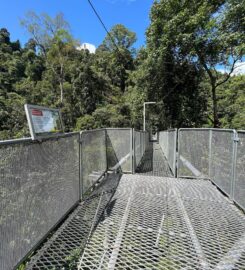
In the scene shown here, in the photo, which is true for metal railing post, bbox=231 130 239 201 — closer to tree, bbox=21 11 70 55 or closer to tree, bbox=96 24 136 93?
tree, bbox=21 11 70 55

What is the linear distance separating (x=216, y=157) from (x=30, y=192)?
11.5 feet

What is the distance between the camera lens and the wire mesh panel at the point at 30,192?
159 centimetres

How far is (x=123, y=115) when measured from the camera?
23.5 m

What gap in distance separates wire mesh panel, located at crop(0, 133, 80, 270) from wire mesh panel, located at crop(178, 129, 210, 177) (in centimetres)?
309

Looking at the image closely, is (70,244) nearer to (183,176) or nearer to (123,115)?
(183,176)

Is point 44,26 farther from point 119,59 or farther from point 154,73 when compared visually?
point 154,73

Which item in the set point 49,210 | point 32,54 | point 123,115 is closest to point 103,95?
point 123,115

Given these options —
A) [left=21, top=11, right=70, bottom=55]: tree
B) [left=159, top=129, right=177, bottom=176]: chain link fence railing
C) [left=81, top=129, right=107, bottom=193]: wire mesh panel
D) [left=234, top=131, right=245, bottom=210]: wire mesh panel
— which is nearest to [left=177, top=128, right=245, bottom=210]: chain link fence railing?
[left=234, top=131, right=245, bottom=210]: wire mesh panel

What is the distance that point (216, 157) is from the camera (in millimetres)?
4113

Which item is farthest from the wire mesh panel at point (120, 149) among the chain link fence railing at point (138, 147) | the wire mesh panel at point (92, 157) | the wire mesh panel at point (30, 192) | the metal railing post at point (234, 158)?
the metal railing post at point (234, 158)

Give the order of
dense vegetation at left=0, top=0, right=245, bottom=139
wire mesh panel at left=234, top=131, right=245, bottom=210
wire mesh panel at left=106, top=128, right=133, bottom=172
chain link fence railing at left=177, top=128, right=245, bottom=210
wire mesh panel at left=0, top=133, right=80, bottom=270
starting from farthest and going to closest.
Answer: dense vegetation at left=0, top=0, right=245, bottom=139 < wire mesh panel at left=106, top=128, right=133, bottom=172 < chain link fence railing at left=177, top=128, right=245, bottom=210 < wire mesh panel at left=234, top=131, right=245, bottom=210 < wire mesh panel at left=0, top=133, right=80, bottom=270

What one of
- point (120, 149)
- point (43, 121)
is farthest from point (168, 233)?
point (120, 149)

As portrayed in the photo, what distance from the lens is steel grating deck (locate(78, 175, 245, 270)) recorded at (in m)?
1.94

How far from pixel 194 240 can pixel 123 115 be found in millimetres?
21508
